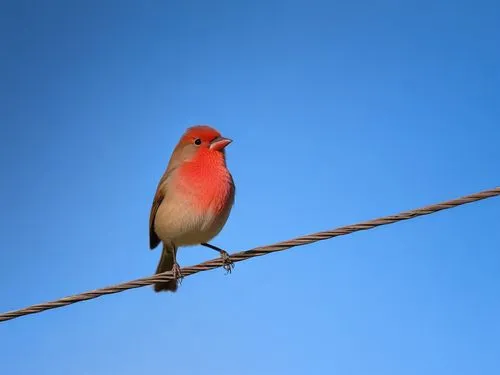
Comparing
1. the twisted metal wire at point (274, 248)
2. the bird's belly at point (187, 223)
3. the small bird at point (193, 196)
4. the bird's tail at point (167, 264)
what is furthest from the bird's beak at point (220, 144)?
the twisted metal wire at point (274, 248)

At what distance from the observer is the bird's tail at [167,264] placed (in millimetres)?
7047

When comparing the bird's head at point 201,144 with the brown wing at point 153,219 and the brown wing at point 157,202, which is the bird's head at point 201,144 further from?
the brown wing at point 153,219

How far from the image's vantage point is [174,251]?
707 cm

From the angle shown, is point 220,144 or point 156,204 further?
point 156,204

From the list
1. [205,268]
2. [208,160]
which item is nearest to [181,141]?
[208,160]

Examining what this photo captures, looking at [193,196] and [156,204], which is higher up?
[156,204]

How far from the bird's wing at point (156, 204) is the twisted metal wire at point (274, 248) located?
6.40 feet

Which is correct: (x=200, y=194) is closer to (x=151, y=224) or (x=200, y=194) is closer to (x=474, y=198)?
(x=151, y=224)

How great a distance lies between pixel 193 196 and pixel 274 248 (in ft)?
6.47

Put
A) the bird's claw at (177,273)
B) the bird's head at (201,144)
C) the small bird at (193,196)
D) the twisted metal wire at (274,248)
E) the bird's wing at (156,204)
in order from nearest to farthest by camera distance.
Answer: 1. the twisted metal wire at (274,248)
2. the bird's claw at (177,273)
3. the small bird at (193,196)
4. the bird's head at (201,144)
5. the bird's wing at (156,204)

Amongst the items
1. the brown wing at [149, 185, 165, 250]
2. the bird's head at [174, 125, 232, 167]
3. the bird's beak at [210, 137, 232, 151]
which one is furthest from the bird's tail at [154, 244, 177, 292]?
the bird's beak at [210, 137, 232, 151]

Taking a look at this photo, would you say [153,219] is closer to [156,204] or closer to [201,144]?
[156,204]

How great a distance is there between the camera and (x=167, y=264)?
7418mm

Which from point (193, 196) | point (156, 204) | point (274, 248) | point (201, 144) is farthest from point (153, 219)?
point (274, 248)
